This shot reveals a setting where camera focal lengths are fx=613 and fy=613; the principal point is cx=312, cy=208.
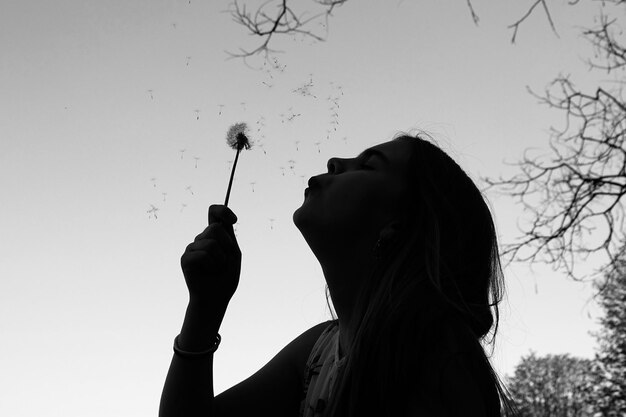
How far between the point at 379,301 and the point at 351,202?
30cm

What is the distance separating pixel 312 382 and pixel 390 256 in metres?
0.42

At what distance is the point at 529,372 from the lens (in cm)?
2959

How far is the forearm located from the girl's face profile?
13.8 inches

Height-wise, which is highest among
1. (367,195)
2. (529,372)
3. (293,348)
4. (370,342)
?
(529,372)

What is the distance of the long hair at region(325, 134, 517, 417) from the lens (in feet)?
4.38

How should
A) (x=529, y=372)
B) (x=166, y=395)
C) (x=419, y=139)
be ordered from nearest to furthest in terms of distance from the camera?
(x=166, y=395) < (x=419, y=139) < (x=529, y=372)

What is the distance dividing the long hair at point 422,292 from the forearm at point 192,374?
36 cm

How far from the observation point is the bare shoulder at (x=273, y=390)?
5.59ft

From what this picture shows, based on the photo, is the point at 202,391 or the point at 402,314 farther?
the point at 202,391

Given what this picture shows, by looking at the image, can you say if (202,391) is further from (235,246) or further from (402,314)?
(402,314)

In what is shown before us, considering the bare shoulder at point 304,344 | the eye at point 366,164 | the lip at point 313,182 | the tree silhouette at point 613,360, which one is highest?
the tree silhouette at point 613,360

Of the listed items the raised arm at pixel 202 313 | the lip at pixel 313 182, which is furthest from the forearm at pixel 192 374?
the lip at pixel 313 182

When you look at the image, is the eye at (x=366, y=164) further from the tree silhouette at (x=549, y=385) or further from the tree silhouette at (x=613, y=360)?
the tree silhouette at (x=549, y=385)

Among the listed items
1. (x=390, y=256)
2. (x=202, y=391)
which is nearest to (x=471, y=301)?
(x=390, y=256)
